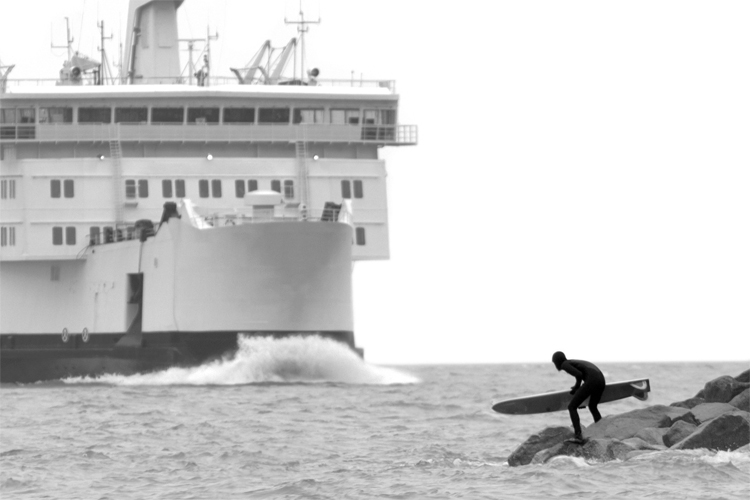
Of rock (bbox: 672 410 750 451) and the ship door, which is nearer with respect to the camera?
rock (bbox: 672 410 750 451)

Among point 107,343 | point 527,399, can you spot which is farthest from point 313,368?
point 527,399

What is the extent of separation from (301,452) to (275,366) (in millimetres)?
18357

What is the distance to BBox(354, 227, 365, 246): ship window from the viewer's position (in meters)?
44.6

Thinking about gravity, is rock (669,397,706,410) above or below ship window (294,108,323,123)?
below

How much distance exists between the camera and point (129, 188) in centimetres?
4397

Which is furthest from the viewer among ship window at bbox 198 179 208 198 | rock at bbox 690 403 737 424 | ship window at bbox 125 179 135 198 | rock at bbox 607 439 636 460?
ship window at bbox 125 179 135 198

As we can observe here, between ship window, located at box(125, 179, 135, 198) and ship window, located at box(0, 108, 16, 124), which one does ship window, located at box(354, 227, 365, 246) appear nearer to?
ship window, located at box(125, 179, 135, 198)

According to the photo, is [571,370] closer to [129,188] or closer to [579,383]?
[579,383]

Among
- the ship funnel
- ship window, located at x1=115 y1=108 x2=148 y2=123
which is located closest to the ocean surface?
ship window, located at x1=115 y1=108 x2=148 y2=123

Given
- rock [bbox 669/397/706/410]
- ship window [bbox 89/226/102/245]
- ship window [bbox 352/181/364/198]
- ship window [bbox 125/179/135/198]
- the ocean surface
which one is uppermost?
ship window [bbox 125/179/135/198]

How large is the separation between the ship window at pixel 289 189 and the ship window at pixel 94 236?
5270mm

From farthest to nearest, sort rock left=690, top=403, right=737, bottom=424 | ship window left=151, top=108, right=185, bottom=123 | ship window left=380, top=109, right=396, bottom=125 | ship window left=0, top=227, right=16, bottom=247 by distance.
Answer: ship window left=380, top=109, right=396, bottom=125
ship window left=0, top=227, right=16, bottom=247
ship window left=151, top=108, right=185, bottom=123
rock left=690, top=403, right=737, bottom=424

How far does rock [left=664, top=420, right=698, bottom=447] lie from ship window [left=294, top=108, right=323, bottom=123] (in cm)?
2747

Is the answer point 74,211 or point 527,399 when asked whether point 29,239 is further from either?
point 527,399
